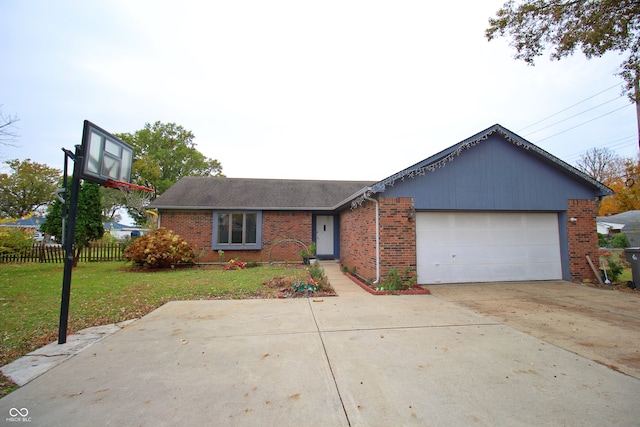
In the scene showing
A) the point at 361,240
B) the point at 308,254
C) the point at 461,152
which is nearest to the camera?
the point at 461,152

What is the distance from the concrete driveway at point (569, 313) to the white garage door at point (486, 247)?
1.28 feet

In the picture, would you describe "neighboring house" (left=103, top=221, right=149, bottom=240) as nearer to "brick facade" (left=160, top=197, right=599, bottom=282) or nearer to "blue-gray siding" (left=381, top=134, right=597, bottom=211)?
"brick facade" (left=160, top=197, right=599, bottom=282)

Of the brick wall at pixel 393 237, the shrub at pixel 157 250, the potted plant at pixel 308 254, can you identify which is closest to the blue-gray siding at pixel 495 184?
the brick wall at pixel 393 237

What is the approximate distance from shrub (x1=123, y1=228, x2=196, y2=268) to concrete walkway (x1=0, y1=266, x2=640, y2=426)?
654cm

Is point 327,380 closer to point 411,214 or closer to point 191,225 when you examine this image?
point 411,214

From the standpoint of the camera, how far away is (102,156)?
4.18 meters

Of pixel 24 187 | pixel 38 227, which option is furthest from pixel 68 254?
pixel 24 187

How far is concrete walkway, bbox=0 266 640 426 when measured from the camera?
228 cm

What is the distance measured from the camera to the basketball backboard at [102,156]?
3885 millimetres

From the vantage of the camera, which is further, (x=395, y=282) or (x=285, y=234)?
(x=285, y=234)

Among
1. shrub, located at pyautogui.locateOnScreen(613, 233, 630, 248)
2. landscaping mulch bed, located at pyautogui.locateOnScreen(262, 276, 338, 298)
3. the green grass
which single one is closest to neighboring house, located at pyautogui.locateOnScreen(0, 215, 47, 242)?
the green grass

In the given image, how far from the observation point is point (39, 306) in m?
5.57

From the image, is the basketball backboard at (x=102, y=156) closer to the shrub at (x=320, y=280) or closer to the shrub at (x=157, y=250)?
the shrub at (x=320, y=280)

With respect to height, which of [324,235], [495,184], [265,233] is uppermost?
[495,184]
